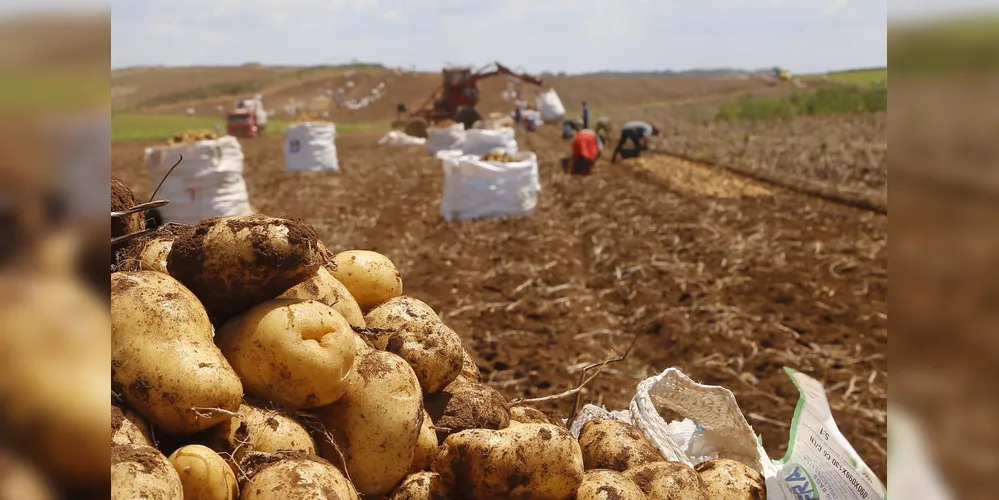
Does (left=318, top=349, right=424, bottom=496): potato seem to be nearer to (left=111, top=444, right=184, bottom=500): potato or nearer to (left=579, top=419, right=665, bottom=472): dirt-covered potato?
(left=111, top=444, right=184, bottom=500): potato

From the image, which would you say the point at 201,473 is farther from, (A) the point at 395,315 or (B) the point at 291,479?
(A) the point at 395,315

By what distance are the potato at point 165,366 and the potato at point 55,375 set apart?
116 cm

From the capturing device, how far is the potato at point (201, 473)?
178 centimetres

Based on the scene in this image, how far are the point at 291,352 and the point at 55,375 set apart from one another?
1339 millimetres

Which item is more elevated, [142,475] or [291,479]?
[142,475]

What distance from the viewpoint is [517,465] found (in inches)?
86.8

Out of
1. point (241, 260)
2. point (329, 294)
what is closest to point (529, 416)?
point (329, 294)

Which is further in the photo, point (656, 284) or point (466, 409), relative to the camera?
point (656, 284)

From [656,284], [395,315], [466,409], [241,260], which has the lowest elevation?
[656,284]

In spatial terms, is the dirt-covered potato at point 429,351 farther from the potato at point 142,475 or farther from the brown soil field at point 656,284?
the potato at point 142,475

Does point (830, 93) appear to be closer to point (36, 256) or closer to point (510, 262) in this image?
point (510, 262)

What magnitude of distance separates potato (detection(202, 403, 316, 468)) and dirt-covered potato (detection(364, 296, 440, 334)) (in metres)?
0.50

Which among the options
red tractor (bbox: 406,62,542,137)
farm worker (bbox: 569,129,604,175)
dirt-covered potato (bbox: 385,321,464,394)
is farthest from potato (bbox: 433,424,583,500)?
red tractor (bbox: 406,62,542,137)

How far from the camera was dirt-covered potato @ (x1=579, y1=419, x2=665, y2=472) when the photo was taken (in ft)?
8.41
